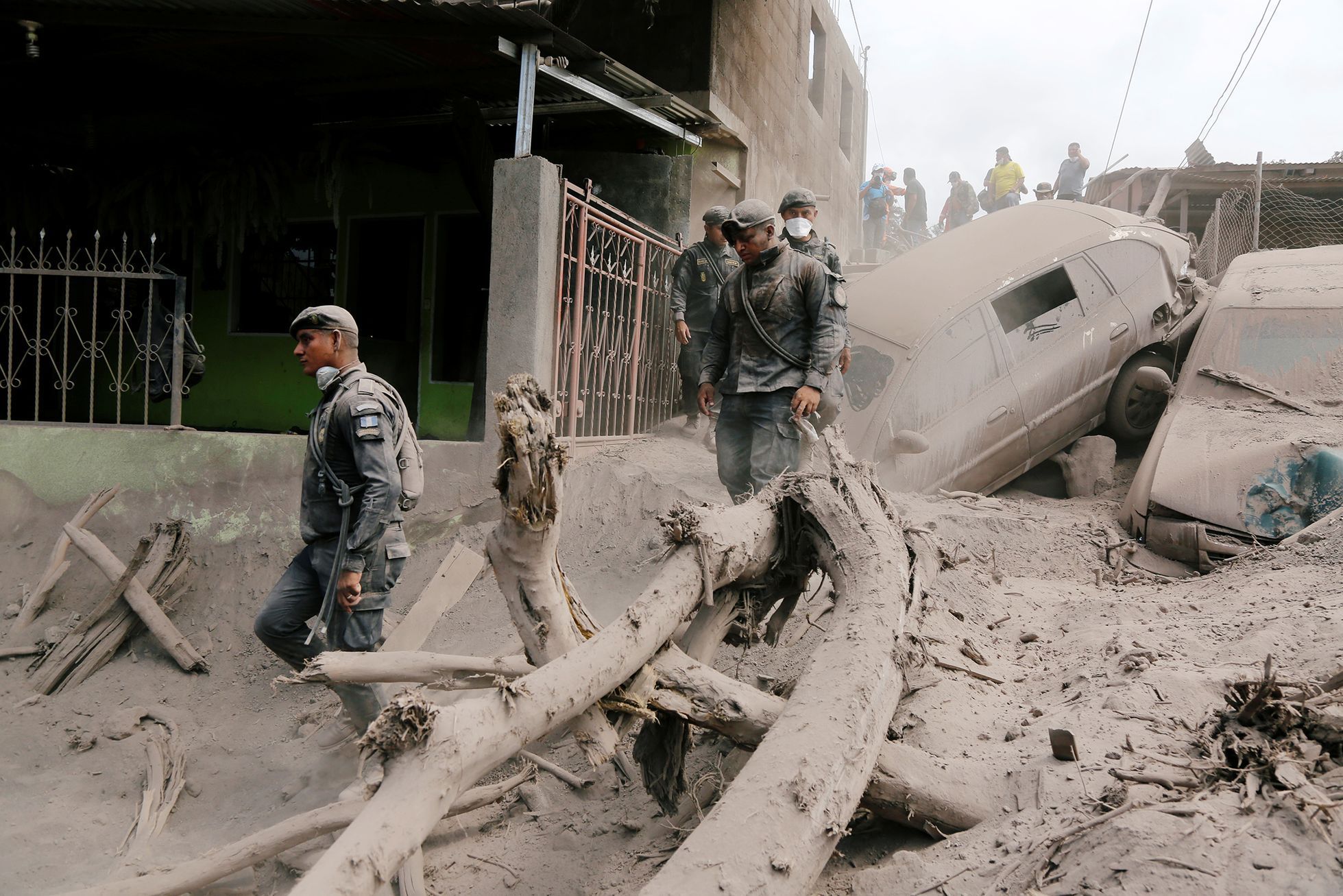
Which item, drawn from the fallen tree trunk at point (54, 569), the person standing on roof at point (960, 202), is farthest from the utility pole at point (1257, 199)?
the fallen tree trunk at point (54, 569)

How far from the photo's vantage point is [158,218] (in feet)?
28.0

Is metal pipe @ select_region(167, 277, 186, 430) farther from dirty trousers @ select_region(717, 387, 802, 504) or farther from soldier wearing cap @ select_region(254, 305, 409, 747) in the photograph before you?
dirty trousers @ select_region(717, 387, 802, 504)

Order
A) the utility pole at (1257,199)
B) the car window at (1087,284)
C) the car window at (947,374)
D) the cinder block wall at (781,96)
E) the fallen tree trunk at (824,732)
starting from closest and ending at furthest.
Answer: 1. the fallen tree trunk at (824,732)
2. the car window at (947,374)
3. the car window at (1087,284)
4. the cinder block wall at (781,96)
5. the utility pole at (1257,199)

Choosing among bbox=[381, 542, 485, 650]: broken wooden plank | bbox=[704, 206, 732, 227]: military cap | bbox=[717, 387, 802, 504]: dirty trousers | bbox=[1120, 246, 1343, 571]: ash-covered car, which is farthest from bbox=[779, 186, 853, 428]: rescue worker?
bbox=[381, 542, 485, 650]: broken wooden plank

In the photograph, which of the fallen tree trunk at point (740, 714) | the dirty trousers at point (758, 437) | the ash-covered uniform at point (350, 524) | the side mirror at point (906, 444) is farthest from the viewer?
the side mirror at point (906, 444)

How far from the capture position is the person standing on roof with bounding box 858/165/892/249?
54.4 feet

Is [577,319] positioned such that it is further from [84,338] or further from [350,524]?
[84,338]

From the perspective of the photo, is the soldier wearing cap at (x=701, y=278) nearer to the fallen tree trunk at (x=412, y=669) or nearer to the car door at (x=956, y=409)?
the car door at (x=956, y=409)

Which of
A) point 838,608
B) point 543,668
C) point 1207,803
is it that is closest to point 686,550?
point 838,608

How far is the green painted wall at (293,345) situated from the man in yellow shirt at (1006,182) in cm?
930

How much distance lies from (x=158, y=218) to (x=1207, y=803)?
921cm

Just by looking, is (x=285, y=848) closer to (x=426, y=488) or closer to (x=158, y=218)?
(x=426, y=488)

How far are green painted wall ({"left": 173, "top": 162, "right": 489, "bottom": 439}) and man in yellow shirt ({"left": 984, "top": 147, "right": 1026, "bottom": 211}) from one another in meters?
9.30

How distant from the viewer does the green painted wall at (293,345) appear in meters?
9.25
